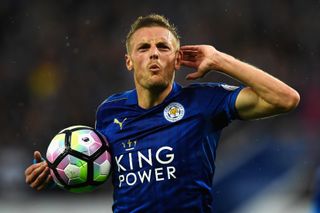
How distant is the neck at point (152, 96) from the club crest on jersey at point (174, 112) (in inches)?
3.3

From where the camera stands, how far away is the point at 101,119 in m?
4.80

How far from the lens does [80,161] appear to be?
4.48 meters

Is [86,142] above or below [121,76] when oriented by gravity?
below

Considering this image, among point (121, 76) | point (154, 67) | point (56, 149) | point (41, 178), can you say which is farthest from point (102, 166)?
point (121, 76)

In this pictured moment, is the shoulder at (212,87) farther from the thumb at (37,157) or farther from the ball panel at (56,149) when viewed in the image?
the thumb at (37,157)

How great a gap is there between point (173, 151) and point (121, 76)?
23.4 ft

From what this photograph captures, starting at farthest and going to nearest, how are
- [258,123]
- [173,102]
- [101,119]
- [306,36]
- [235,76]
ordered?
[306,36], [258,123], [101,119], [173,102], [235,76]

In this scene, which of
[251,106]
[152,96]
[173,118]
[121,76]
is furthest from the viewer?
[121,76]

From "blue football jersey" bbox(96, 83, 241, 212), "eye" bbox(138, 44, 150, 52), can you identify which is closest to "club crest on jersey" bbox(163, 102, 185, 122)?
"blue football jersey" bbox(96, 83, 241, 212)

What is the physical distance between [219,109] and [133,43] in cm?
70

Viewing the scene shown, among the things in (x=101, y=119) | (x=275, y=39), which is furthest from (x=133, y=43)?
(x=275, y=39)

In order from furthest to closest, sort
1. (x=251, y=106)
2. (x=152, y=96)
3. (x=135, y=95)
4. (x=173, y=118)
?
(x=135, y=95)
(x=152, y=96)
(x=173, y=118)
(x=251, y=106)

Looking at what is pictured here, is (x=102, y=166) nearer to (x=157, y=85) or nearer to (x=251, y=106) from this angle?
(x=157, y=85)

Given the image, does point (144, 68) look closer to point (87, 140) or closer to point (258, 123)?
point (87, 140)
